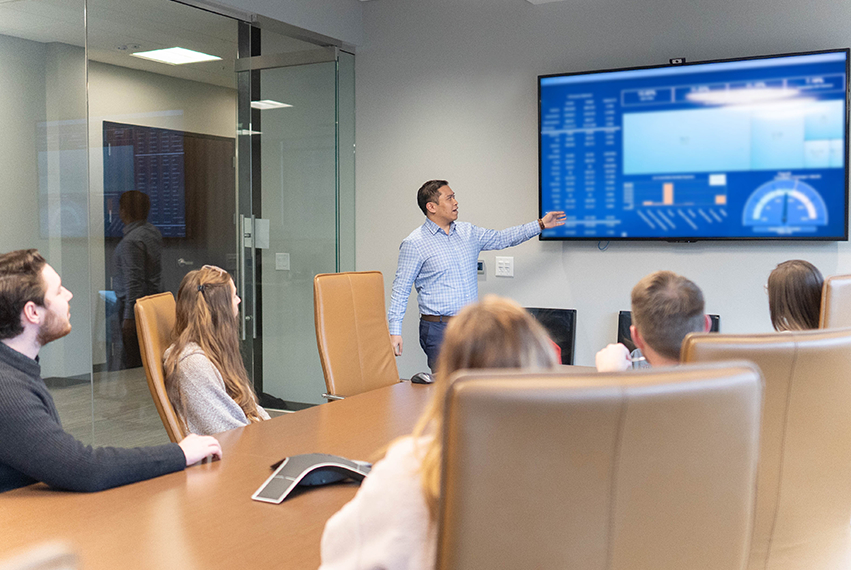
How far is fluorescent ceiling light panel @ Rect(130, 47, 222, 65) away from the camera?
3760mm

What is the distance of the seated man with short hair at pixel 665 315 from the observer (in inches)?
69.2

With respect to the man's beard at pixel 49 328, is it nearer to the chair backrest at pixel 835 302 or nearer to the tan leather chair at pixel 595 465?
the tan leather chair at pixel 595 465

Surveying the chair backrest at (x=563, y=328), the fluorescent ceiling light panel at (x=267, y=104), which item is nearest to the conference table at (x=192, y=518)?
the chair backrest at (x=563, y=328)

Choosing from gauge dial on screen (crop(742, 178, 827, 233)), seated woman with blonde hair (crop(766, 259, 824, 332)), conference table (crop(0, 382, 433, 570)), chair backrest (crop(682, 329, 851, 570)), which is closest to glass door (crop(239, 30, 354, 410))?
gauge dial on screen (crop(742, 178, 827, 233))

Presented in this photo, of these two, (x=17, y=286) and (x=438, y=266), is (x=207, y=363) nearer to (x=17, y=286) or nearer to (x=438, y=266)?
(x=17, y=286)

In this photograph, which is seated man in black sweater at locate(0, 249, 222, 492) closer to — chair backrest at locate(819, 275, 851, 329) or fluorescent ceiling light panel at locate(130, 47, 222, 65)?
chair backrest at locate(819, 275, 851, 329)

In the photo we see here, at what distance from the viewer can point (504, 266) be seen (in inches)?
186

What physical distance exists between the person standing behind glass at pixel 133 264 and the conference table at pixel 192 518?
1.89 metres

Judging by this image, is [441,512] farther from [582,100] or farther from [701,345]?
[582,100]

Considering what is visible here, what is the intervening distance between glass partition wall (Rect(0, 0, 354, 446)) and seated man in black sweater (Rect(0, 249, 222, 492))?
1732mm

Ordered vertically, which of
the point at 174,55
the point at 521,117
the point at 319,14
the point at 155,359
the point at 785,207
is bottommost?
the point at 155,359

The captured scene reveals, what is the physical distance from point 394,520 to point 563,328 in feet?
12.1

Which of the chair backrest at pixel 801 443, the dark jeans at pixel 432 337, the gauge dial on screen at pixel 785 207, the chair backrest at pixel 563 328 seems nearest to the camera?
the chair backrest at pixel 801 443

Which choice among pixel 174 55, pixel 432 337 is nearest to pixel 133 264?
pixel 174 55
